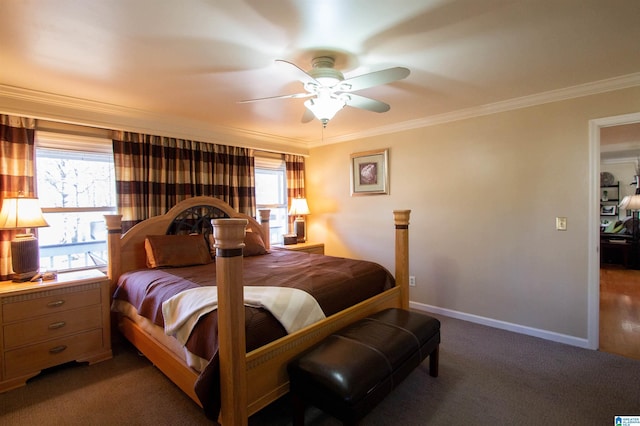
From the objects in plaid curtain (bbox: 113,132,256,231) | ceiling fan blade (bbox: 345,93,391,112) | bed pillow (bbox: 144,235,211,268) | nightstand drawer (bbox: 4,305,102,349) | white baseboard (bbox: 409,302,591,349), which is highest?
ceiling fan blade (bbox: 345,93,391,112)

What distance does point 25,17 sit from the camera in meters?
1.64

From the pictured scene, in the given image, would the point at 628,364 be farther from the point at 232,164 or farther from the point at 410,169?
the point at 232,164

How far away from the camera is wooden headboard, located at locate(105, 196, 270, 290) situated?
2951 mm

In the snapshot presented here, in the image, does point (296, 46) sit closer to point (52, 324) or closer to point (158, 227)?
point (158, 227)

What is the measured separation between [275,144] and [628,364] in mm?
4455

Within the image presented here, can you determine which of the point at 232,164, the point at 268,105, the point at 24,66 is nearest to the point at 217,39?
the point at 268,105

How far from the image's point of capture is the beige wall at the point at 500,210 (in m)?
2.84

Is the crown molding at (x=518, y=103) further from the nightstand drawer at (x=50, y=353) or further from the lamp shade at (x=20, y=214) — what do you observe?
the nightstand drawer at (x=50, y=353)

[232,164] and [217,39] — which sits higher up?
[217,39]

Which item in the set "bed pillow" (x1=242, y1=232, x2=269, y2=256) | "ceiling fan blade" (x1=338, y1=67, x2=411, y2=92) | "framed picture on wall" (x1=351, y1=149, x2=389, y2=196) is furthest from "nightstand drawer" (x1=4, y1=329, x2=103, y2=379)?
"framed picture on wall" (x1=351, y1=149, x2=389, y2=196)

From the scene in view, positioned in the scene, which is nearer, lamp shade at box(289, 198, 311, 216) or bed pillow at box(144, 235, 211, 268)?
bed pillow at box(144, 235, 211, 268)

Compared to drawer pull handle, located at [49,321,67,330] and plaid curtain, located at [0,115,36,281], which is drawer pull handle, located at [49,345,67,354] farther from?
plaid curtain, located at [0,115,36,281]

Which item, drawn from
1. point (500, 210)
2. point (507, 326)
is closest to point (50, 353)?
point (507, 326)

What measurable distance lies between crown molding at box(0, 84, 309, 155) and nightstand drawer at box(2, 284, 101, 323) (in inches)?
61.3
